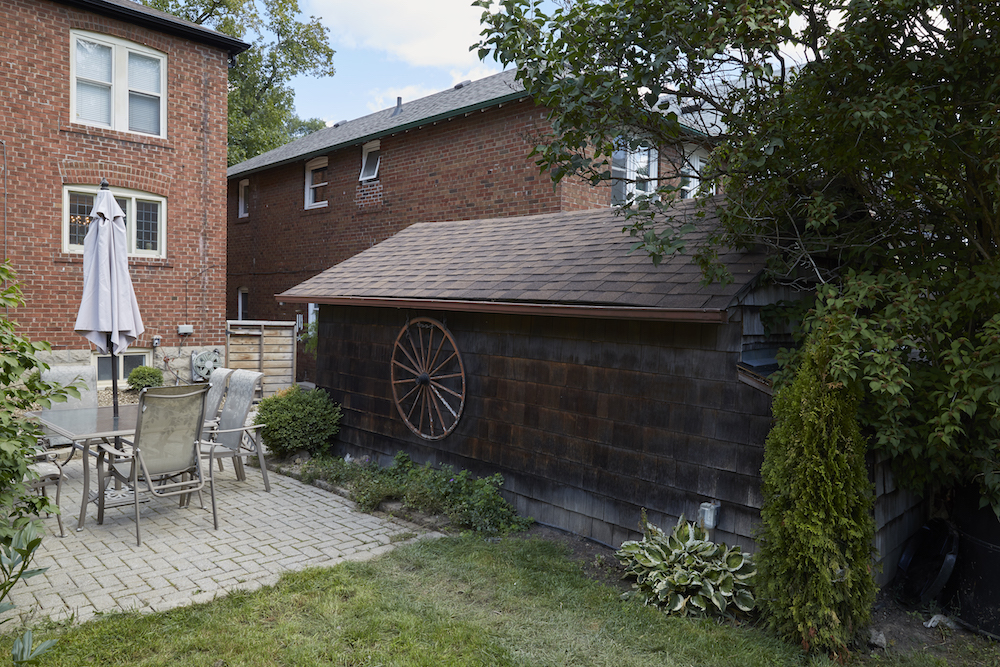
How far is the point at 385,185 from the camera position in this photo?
14414 millimetres

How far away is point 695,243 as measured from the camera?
5875mm

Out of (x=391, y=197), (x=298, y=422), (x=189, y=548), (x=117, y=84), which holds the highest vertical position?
(x=117, y=84)

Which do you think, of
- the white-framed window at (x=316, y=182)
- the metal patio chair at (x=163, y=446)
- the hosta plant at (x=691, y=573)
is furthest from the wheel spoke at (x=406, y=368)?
the white-framed window at (x=316, y=182)

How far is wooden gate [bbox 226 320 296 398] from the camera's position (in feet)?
45.2

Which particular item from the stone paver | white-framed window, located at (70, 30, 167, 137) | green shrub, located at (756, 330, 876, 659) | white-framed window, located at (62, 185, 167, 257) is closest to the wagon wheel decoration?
the stone paver

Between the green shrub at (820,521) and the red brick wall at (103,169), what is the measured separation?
11535 mm

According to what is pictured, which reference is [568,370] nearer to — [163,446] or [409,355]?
[409,355]

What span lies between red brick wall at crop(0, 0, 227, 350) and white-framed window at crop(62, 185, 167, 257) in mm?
121

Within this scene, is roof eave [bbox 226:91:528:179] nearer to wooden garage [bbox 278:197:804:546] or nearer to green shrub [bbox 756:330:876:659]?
wooden garage [bbox 278:197:804:546]

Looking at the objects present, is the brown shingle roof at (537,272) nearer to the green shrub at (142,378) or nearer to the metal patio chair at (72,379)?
the metal patio chair at (72,379)

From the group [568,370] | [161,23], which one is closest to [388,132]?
[161,23]

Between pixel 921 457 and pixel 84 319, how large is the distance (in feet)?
23.8

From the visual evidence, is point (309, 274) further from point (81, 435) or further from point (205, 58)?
point (81, 435)

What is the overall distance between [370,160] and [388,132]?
1.35 metres
